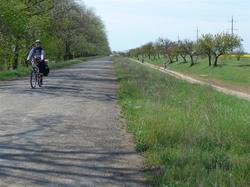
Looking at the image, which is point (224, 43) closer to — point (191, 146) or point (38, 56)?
point (38, 56)

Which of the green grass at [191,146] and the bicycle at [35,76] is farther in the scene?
the bicycle at [35,76]

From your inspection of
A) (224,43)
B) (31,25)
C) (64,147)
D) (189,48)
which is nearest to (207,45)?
(224,43)

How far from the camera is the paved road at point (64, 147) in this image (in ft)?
20.9

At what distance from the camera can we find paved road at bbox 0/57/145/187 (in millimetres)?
6375

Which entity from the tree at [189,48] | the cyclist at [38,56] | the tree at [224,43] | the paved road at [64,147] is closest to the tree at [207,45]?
the tree at [224,43]

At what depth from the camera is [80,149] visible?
8148 mm

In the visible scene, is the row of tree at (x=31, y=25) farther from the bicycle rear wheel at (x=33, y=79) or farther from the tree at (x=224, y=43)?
the tree at (x=224, y=43)

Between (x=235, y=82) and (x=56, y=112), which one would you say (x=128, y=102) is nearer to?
(x=56, y=112)

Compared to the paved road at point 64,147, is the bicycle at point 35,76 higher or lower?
higher

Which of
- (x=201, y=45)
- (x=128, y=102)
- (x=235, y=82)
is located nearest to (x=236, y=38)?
(x=201, y=45)

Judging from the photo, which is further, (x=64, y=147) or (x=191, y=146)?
(x=64, y=147)

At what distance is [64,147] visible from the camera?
27.1 ft

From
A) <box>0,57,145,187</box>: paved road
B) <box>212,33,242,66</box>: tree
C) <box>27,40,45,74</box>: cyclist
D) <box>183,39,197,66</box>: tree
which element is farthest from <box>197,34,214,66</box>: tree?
<box>0,57,145,187</box>: paved road

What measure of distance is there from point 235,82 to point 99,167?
4482 cm
